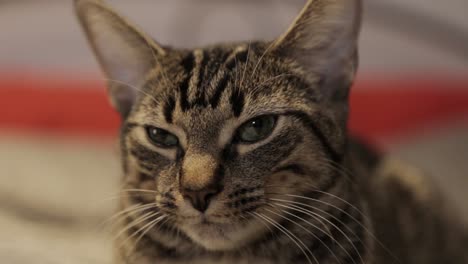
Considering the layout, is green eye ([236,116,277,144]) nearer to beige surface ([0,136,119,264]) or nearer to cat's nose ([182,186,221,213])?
cat's nose ([182,186,221,213])

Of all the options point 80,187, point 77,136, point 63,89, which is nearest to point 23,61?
point 63,89

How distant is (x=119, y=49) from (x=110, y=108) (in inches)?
59.3

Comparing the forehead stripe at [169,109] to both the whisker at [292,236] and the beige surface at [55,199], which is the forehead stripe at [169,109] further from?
the beige surface at [55,199]

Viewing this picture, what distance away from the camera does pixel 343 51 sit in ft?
4.00

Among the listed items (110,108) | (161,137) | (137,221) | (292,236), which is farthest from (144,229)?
(110,108)

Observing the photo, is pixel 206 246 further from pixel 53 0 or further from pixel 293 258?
pixel 53 0

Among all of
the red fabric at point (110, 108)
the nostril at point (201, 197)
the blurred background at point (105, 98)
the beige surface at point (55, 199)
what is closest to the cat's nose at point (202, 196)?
the nostril at point (201, 197)

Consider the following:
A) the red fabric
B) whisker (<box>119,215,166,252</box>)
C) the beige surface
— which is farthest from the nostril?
the red fabric

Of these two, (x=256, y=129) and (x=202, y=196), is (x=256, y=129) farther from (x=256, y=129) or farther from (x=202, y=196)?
(x=202, y=196)

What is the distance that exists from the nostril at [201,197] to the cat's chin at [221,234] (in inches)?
1.8

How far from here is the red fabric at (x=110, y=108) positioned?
263 cm

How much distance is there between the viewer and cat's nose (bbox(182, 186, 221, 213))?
1.02 metres

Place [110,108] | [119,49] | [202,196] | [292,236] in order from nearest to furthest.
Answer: [202,196]
[292,236]
[119,49]
[110,108]

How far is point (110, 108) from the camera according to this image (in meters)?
2.78
